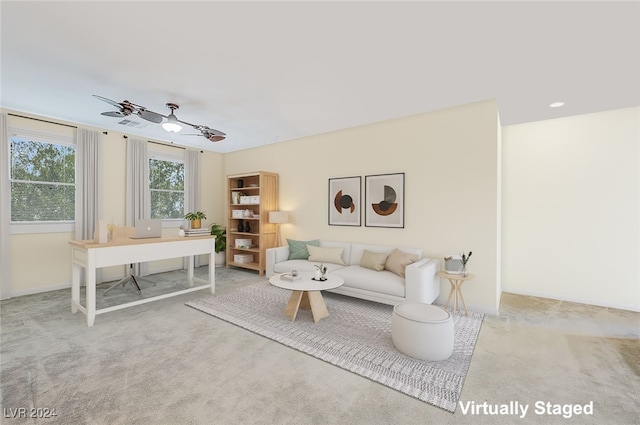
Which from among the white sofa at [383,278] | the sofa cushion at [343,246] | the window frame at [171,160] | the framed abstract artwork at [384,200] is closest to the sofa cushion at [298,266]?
the white sofa at [383,278]

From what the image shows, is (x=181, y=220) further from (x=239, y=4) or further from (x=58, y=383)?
(x=239, y=4)

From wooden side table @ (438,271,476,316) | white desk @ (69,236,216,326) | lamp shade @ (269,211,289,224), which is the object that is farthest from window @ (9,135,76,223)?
wooden side table @ (438,271,476,316)

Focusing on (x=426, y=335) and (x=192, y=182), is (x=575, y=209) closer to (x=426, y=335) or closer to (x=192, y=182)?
(x=426, y=335)

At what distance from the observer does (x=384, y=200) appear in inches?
183

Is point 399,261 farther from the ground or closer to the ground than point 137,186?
closer to the ground

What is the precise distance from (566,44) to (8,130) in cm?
726

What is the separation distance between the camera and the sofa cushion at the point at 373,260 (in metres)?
4.20

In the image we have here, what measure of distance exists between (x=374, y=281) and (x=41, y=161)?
5.85 metres

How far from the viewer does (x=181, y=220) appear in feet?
20.9

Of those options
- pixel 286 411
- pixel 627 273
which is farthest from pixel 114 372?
pixel 627 273

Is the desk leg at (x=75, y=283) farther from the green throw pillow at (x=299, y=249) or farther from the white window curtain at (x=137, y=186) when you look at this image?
the green throw pillow at (x=299, y=249)

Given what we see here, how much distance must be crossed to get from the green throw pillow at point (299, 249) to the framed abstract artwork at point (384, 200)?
1178 mm

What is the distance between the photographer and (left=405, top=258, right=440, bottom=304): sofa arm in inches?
135

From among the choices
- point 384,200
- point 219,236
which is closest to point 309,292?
A: point 384,200
